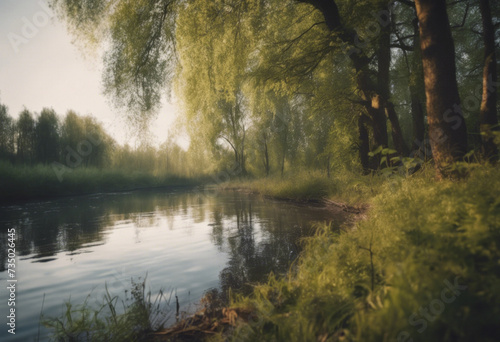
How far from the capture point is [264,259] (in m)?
4.97

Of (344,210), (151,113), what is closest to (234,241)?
(151,113)

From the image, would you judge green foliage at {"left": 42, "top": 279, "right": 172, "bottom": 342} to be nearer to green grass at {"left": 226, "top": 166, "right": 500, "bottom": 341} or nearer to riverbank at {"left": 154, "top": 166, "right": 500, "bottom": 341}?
riverbank at {"left": 154, "top": 166, "right": 500, "bottom": 341}

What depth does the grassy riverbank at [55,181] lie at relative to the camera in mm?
20145

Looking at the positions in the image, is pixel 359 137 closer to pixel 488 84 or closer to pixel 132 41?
pixel 488 84

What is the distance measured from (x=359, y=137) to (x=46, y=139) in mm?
42029

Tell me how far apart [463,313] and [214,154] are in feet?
98.8

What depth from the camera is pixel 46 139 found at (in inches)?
1443

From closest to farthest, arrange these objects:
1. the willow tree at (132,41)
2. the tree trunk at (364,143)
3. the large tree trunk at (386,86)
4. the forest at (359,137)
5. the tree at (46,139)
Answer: the forest at (359,137)
the willow tree at (132,41)
the large tree trunk at (386,86)
the tree trunk at (364,143)
the tree at (46,139)

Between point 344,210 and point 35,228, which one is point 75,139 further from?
point 344,210

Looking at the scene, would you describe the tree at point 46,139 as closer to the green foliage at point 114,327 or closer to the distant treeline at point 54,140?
the distant treeline at point 54,140

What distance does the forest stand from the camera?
1.55m

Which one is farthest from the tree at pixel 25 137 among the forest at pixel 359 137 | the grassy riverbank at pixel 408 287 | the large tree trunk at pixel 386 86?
the grassy riverbank at pixel 408 287

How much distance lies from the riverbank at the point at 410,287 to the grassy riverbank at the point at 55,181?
2488 centimetres

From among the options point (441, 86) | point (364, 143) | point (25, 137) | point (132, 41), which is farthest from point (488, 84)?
point (25, 137)
